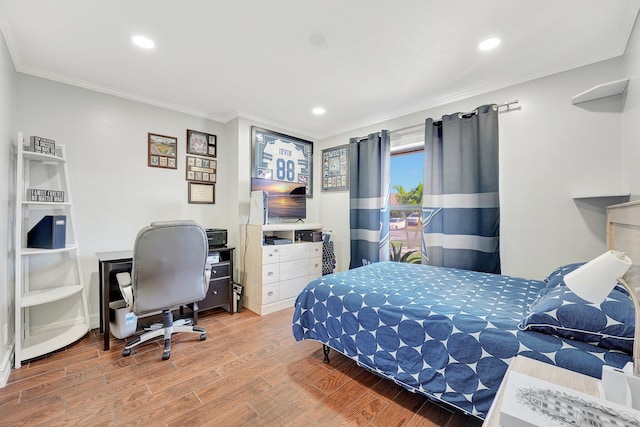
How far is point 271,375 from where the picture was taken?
1.92m

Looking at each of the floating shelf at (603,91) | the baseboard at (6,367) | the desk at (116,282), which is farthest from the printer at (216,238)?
the floating shelf at (603,91)

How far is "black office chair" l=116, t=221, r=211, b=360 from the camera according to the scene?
2043mm

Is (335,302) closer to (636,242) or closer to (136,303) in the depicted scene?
(136,303)

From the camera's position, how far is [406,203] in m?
3.49

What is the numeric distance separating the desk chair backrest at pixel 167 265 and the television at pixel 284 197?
136 cm

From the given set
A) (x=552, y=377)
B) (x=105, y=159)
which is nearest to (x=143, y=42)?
(x=105, y=159)

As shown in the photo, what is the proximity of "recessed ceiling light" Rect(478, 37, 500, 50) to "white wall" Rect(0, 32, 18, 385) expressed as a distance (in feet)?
11.3

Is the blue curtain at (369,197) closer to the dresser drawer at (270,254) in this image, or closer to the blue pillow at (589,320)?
the dresser drawer at (270,254)

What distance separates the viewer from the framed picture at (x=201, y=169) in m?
3.29

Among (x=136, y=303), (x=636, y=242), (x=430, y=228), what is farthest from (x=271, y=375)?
(x=636, y=242)

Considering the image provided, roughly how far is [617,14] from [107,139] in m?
4.29

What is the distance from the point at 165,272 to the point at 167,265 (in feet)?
0.20

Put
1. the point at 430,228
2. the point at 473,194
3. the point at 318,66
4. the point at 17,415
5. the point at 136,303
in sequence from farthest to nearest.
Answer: the point at 430,228 < the point at 473,194 < the point at 318,66 < the point at 136,303 < the point at 17,415

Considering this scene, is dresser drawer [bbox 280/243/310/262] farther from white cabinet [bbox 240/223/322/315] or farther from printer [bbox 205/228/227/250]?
printer [bbox 205/228/227/250]
